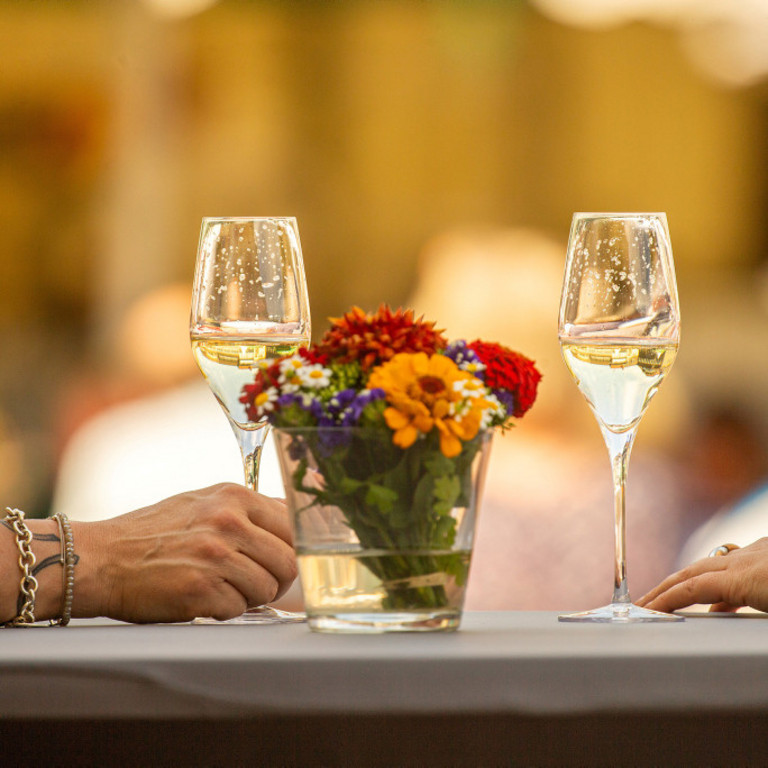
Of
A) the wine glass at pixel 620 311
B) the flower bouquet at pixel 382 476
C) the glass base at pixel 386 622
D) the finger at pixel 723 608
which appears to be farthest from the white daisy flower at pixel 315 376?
the finger at pixel 723 608

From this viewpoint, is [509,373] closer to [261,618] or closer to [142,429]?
[261,618]

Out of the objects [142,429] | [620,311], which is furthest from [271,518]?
[142,429]

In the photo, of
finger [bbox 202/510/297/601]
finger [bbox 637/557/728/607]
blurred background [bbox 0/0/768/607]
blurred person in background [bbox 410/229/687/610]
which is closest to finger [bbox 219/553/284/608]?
finger [bbox 202/510/297/601]

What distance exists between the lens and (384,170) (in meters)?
3.01

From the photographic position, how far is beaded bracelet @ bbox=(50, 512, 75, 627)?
77 cm

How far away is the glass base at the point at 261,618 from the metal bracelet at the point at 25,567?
0.09 m

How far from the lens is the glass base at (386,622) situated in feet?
2.06

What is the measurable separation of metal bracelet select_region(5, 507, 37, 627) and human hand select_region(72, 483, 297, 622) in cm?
3

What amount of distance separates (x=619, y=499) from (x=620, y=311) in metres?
0.11

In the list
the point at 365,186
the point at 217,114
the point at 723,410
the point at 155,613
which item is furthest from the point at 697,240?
the point at 155,613

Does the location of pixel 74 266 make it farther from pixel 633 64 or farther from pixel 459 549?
pixel 459 549

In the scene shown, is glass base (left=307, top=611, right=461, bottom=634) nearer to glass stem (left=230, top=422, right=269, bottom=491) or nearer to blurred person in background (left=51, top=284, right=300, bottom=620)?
glass stem (left=230, top=422, right=269, bottom=491)

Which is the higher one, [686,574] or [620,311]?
[620,311]

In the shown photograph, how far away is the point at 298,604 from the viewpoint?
3.01 meters
